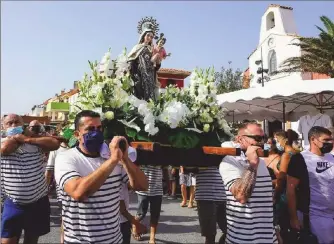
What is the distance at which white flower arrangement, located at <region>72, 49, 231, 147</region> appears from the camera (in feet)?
9.50

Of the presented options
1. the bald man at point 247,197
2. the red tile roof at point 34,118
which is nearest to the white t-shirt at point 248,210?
the bald man at point 247,197

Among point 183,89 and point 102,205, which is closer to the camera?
point 102,205

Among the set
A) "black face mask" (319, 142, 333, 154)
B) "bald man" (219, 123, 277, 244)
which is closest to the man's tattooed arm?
"bald man" (219, 123, 277, 244)

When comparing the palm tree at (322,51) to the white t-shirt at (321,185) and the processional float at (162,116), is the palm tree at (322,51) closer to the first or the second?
the white t-shirt at (321,185)

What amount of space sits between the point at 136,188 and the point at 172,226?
4.51 meters

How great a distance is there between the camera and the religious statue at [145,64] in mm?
3764

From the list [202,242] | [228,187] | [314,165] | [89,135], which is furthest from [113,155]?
[202,242]

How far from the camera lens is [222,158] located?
298 centimetres

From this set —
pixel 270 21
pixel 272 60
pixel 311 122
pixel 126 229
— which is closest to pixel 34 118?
pixel 311 122

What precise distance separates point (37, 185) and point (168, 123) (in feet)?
5.93

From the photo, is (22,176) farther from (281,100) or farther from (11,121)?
(281,100)

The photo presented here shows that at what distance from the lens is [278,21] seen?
1191 inches

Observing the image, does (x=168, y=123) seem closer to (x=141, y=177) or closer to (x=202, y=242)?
(x=141, y=177)

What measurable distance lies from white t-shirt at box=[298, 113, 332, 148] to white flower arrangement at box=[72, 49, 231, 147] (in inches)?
235
